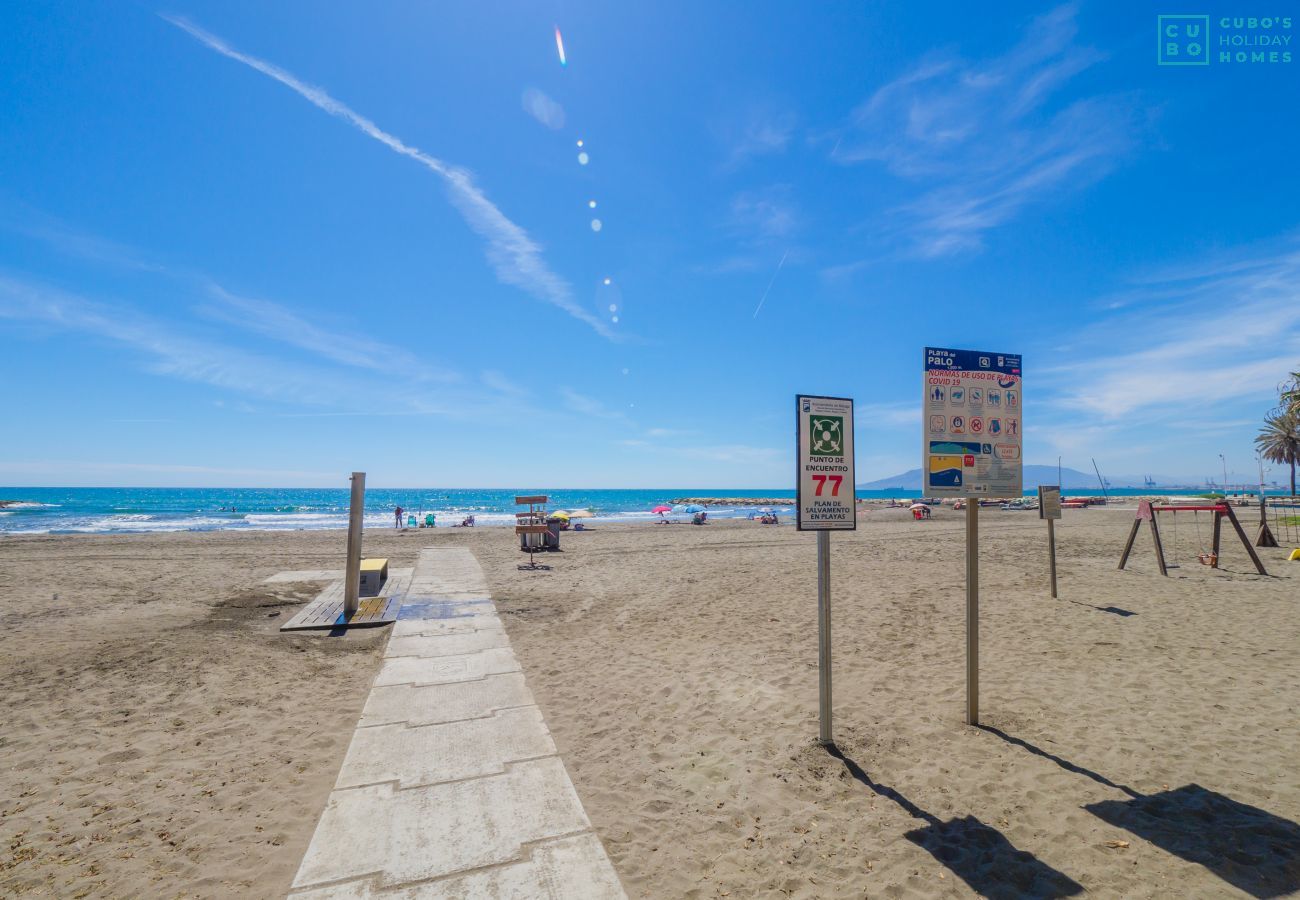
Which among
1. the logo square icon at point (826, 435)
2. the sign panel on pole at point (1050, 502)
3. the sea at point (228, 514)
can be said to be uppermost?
the logo square icon at point (826, 435)

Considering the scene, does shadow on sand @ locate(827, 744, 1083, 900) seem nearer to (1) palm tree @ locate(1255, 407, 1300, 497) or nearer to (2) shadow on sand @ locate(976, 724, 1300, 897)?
(2) shadow on sand @ locate(976, 724, 1300, 897)

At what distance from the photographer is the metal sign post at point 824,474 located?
4.53 meters

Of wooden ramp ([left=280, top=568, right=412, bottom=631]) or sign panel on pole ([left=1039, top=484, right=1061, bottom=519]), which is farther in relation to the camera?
sign panel on pole ([left=1039, top=484, right=1061, bottom=519])

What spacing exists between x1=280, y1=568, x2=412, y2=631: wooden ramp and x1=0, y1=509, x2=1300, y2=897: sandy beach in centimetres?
58

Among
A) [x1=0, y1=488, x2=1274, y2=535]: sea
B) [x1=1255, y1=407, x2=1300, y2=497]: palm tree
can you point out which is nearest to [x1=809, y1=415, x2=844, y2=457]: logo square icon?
[x1=0, y1=488, x2=1274, y2=535]: sea

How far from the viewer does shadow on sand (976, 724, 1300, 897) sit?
3217 millimetres

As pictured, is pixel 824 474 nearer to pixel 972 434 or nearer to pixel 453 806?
pixel 972 434

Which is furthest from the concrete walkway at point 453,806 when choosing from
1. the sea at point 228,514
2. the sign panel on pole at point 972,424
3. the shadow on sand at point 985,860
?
the sea at point 228,514

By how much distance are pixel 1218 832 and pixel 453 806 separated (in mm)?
4991

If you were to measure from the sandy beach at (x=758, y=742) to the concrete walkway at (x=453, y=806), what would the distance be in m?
0.20

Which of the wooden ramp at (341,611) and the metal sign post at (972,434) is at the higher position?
the metal sign post at (972,434)

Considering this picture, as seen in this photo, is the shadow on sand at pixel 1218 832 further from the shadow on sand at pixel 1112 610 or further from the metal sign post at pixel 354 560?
the metal sign post at pixel 354 560

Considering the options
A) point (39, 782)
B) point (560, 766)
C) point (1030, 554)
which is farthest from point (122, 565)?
point (1030, 554)

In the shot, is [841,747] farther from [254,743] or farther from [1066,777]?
[254,743]
